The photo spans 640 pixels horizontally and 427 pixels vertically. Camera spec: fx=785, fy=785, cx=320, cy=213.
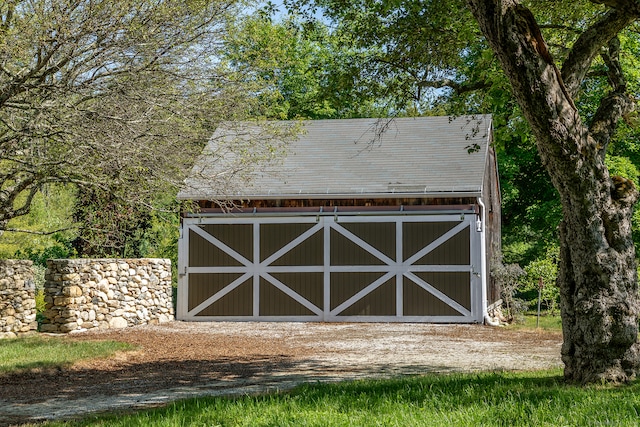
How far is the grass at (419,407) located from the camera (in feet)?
18.3

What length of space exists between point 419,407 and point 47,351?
24.2 ft

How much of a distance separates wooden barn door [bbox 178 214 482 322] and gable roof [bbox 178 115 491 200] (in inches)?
25.2

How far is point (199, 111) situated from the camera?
10352 millimetres

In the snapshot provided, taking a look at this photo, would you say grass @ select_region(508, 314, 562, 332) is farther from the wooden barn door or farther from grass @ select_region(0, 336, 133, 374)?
grass @ select_region(0, 336, 133, 374)

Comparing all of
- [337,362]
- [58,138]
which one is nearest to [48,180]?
[58,138]

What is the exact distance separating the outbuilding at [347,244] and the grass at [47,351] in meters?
5.21

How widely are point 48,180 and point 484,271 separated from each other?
1106 centimetres

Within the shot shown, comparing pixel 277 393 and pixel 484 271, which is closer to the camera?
pixel 277 393

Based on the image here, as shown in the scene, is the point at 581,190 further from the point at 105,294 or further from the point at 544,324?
the point at 544,324

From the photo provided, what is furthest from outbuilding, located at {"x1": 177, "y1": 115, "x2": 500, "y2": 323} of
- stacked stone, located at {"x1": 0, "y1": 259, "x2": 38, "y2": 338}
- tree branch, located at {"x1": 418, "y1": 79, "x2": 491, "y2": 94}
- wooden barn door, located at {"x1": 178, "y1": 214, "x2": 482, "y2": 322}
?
tree branch, located at {"x1": 418, "y1": 79, "x2": 491, "y2": 94}

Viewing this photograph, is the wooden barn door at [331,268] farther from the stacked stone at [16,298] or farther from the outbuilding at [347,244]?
the stacked stone at [16,298]

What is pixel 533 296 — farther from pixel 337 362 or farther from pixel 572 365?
pixel 572 365

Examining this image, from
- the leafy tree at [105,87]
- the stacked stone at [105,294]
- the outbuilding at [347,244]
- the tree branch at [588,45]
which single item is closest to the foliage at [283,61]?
the leafy tree at [105,87]

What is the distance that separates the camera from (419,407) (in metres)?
6.19
